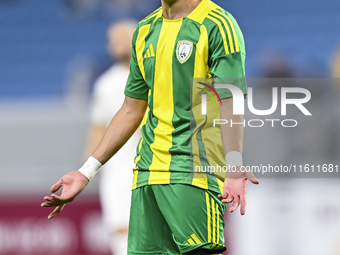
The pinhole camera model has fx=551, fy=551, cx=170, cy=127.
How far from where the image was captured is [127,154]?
3.59m

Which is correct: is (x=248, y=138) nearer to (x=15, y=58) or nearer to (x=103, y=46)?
(x=103, y=46)

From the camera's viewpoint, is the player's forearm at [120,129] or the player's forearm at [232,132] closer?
the player's forearm at [232,132]

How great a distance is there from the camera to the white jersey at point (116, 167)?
11.8 ft

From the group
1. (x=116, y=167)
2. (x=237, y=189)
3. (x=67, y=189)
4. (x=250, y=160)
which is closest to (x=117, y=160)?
(x=116, y=167)

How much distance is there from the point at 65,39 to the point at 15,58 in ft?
2.63

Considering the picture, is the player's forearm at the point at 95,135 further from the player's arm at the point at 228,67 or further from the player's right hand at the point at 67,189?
the player's arm at the point at 228,67

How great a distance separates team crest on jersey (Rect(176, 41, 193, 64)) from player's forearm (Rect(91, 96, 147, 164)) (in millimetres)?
351

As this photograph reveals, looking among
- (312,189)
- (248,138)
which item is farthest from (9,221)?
(312,189)

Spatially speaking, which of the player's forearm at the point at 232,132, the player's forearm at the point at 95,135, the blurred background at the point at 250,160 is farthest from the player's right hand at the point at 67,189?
the blurred background at the point at 250,160

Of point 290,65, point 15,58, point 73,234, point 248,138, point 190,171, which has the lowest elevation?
point 73,234

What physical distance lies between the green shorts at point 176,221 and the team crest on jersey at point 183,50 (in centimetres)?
47

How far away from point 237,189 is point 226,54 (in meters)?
0.50

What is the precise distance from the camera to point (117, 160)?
11.9ft

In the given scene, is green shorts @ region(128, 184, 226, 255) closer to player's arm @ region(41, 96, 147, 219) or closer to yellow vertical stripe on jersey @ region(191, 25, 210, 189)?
yellow vertical stripe on jersey @ region(191, 25, 210, 189)
